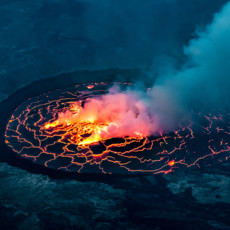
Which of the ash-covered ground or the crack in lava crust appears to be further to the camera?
the crack in lava crust

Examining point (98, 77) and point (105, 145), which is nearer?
point (105, 145)

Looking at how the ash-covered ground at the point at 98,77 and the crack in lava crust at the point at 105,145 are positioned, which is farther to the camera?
the crack in lava crust at the point at 105,145

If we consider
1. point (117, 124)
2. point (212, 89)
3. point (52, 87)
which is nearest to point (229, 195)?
point (117, 124)

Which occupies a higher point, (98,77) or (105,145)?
(98,77)
